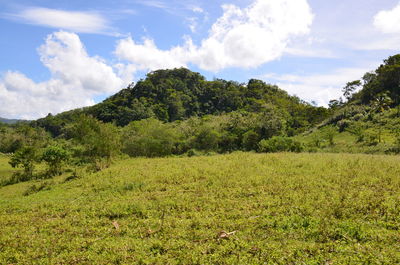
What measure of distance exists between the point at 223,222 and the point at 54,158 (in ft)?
67.9

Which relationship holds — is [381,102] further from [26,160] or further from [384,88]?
[26,160]

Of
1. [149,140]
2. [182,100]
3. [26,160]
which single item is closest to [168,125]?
[149,140]

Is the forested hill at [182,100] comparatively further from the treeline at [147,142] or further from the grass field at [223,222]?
the grass field at [223,222]

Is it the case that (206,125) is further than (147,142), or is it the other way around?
(206,125)

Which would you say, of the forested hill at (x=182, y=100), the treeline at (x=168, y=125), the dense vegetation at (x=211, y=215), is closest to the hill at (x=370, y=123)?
the treeline at (x=168, y=125)

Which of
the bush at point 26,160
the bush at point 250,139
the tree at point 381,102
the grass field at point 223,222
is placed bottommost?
the grass field at point 223,222

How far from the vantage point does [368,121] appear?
45.6 meters

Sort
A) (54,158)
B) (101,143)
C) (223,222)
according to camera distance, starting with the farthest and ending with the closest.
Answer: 1. (101,143)
2. (54,158)
3. (223,222)

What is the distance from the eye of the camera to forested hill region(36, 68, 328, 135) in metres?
80.2

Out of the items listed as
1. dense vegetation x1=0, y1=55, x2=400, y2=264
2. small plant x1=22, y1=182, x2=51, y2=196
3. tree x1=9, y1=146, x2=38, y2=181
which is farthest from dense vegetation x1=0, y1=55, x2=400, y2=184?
small plant x1=22, y1=182, x2=51, y2=196

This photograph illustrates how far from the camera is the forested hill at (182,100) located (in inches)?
3159

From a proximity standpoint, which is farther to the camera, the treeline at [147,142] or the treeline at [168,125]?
the treeline at [168,125]

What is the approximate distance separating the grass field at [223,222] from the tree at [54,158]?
1192 cm

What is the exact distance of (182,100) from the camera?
9188cm
